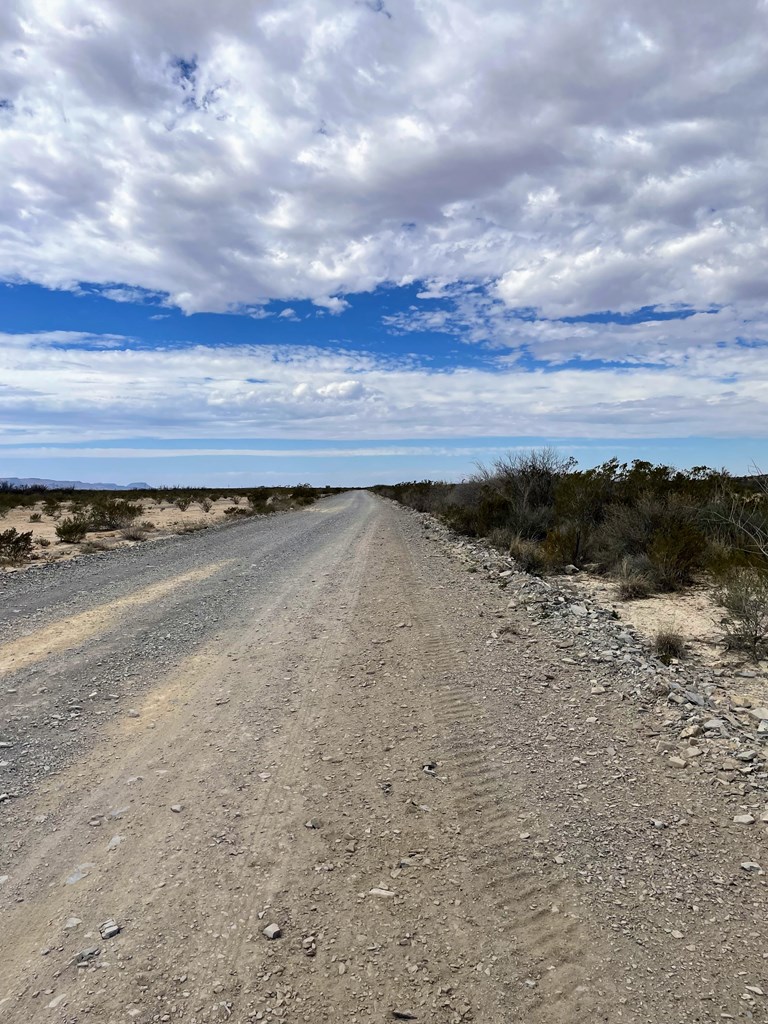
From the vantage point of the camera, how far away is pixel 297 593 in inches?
424

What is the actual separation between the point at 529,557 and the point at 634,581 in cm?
359

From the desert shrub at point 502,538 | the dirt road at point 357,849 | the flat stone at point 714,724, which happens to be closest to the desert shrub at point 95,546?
the dirt road at point 357,849

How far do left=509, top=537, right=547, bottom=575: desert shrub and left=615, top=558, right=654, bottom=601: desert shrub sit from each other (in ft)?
6.76

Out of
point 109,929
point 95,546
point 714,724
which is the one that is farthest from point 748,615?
point 95,546

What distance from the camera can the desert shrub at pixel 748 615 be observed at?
7.36 meters

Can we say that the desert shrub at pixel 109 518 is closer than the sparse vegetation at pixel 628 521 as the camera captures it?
No

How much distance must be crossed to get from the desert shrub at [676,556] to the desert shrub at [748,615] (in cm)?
381

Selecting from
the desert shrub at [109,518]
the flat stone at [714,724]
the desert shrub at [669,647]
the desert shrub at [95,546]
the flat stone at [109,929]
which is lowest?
the flat stone at [109,929]

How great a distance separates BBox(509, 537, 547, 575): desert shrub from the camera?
14.4 metres

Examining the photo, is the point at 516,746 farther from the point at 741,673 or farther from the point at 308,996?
the point at 741,673

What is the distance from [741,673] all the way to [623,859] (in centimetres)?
420

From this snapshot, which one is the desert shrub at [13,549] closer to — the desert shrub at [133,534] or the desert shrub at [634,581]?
the desert shrub at [133,534]

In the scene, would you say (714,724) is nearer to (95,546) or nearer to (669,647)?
(669,647)

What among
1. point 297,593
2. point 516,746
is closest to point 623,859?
point 516,746
